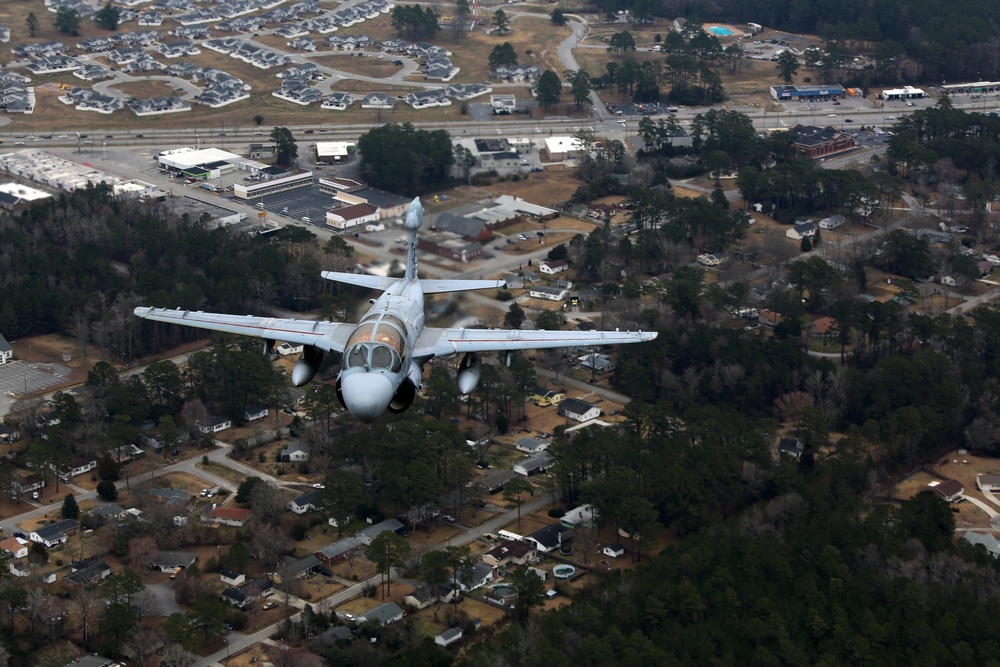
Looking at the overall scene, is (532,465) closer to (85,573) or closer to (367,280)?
(367,280)

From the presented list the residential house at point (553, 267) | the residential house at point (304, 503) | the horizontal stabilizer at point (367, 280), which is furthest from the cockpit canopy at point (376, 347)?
the residential house at point (553, 267)

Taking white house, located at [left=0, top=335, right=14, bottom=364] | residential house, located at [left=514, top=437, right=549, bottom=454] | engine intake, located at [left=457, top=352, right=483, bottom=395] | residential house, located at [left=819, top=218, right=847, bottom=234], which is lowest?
residential house, located at [left=514, top=437, right=549, bottom=454]

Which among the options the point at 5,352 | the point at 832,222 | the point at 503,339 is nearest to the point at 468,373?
the point at 503,339

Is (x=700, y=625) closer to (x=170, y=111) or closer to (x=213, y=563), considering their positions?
(x=213, y=563)

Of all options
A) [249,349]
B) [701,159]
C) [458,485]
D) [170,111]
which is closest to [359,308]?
[458,485]

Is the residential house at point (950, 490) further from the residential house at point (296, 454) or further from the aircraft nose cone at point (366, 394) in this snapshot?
the aircraft nose cone at point (366, 394)

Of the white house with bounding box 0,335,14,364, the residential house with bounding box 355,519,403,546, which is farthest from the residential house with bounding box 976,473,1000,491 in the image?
the white house with bounding box 0,335,14,364

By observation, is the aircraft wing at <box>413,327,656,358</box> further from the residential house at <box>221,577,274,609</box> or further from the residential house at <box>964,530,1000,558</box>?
the residential house at <box>964,530,1000,558</box>
